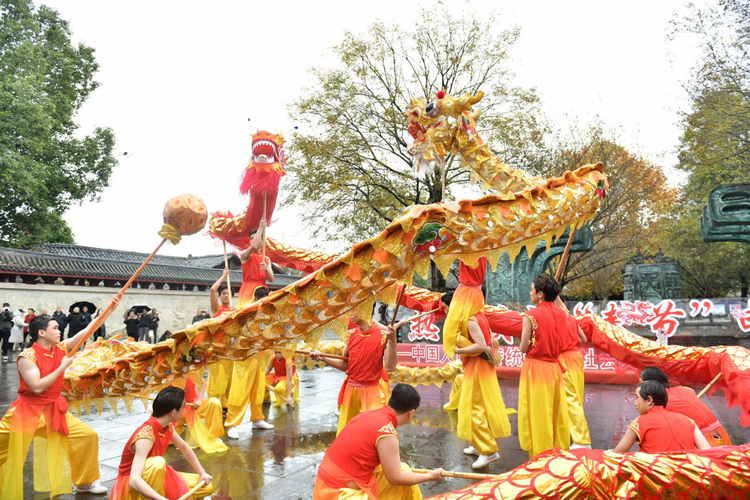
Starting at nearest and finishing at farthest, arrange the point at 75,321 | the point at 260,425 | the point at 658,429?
the point at 658,429
the point at 260,425
the point at 75,321

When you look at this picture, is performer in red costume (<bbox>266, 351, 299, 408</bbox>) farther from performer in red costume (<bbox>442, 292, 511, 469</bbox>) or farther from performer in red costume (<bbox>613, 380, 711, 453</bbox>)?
performer in red costume (<bbox>613, 380, 711, 453</bbox>)

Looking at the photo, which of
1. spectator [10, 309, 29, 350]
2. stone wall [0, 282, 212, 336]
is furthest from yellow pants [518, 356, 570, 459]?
stone wall [0, 282, 212, 336]

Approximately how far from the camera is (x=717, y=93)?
527 inches

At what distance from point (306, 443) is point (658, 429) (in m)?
3.53

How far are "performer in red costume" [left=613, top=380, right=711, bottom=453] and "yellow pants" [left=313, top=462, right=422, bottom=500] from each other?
1.19m

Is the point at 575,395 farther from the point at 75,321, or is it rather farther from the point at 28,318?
the point at 28,318

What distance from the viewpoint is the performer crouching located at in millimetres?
3551

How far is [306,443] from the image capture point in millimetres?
5242

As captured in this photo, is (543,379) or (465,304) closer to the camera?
(543,379)

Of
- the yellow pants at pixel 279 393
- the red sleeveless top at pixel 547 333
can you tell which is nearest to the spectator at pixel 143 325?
the yellow pants at pixel 279 393

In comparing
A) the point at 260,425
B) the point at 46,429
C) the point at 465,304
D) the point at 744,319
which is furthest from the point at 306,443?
the point at 744,319

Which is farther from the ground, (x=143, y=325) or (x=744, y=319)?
(x=143, y=325)

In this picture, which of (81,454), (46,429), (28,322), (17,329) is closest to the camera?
(46,429)

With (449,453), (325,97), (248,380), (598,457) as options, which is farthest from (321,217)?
(598,457)
